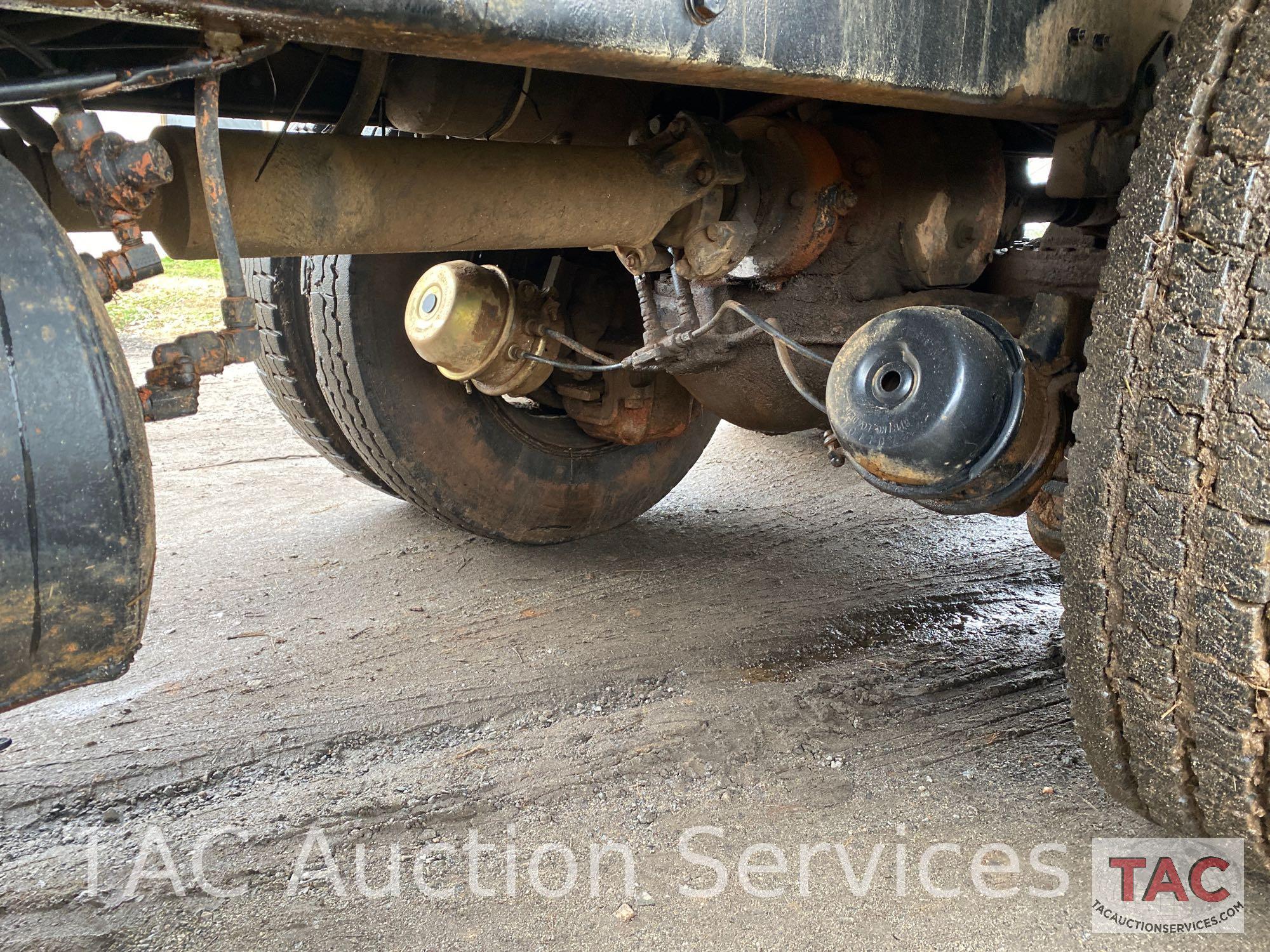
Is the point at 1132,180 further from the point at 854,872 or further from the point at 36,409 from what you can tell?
the point at 36,409

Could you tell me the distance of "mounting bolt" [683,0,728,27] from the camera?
108 centimetres

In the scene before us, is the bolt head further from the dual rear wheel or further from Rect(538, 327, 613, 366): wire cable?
the dual rear wheel

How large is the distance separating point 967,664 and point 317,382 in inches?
72.7

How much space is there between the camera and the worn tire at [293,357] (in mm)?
2611

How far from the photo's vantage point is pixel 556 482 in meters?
2.86

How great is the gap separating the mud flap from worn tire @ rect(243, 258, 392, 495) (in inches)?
62.2

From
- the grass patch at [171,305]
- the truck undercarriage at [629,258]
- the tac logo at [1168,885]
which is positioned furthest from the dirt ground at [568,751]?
the grass patch at [171,305]

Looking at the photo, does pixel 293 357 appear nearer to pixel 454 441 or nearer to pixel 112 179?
pixel 454 441

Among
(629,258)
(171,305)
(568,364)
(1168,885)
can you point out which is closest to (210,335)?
(629,258)

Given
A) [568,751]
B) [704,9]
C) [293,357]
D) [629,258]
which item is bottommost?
[568,751]

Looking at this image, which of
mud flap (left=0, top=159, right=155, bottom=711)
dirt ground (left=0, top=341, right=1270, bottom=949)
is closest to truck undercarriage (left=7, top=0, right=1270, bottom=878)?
mud flap (left=0, top=159, right=155, bottom=711)

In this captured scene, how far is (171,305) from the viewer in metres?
7.23

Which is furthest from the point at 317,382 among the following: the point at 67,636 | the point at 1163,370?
the point at 1163,370

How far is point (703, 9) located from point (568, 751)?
1388 millimetres
